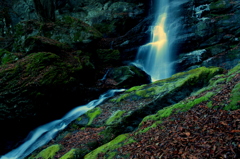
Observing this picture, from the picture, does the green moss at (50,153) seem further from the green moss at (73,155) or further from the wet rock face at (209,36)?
the wet rock face at (209,36)

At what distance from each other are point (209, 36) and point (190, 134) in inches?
647

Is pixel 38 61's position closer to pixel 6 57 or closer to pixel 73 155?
pixel 6 57

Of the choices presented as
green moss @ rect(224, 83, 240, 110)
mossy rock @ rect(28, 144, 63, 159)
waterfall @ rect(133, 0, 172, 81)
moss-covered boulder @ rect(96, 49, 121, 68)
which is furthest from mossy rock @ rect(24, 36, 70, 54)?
green moss @ rect(224, 83, 240, 110)

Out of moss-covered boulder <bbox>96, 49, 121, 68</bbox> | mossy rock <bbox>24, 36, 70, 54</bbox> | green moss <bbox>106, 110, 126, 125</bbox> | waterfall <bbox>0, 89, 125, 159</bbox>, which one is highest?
mossy rock <bbox>24, 36, 70, 54</bbox>

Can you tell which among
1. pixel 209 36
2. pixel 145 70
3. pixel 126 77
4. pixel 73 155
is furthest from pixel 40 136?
pixel 209 36

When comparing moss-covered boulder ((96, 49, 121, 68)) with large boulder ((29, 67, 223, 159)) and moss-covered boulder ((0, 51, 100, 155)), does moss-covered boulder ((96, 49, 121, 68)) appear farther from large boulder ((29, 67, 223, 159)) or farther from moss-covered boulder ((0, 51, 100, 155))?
large boulder ((29, 67, 223, 159))

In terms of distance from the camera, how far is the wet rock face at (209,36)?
1488cm

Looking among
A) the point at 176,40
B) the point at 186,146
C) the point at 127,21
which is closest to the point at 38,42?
the point at 186,146

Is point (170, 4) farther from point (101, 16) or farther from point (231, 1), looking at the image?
point (101, 16)

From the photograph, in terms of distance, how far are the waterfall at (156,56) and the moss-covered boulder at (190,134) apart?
12.8 m

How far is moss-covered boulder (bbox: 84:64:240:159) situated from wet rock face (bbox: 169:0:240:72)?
38.2 ft

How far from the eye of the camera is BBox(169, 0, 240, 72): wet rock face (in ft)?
48.8

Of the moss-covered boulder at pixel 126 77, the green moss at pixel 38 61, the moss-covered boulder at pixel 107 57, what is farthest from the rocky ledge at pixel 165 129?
the moss-covered boulder at pixel 107 57

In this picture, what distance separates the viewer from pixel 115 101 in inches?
366
